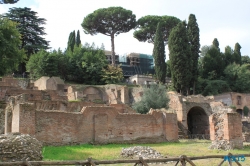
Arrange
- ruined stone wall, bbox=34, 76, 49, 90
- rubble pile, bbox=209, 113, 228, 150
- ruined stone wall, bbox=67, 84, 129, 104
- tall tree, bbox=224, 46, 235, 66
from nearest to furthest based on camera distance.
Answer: rubble pile, bbox=209, 113, 228, 150 < ruined stone wall, bbox=34, 76, 49, 90 < ruined stone wall, bbox=67, 84, 129, 104 < tall tree, bbox=224, 46, 235, 66

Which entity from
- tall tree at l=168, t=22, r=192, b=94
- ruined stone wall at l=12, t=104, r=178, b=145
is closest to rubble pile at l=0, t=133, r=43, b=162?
ruined stone wall at l=12, t=104, r=178, b=145

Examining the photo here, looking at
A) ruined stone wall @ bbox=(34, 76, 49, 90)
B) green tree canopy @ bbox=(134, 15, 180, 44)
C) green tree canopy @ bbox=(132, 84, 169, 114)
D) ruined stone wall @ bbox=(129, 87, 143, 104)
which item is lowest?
green tree canopy @ bbox=(132, 84, 169, 114)

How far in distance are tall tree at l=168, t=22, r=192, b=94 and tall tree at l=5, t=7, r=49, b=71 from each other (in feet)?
60.7

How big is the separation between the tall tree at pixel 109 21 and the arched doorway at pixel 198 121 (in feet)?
69.5

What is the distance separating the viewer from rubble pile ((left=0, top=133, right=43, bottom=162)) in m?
12.1

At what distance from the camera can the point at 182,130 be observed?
3244 cm

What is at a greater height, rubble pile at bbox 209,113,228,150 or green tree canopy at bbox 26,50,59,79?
green tree canopy at bbox 26,50,59,79

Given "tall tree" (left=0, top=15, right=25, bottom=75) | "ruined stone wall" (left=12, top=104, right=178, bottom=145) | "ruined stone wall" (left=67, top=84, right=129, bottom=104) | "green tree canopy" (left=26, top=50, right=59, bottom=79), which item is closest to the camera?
"ruined stone wall" (left=12, top=104, right=178, bottom=145)

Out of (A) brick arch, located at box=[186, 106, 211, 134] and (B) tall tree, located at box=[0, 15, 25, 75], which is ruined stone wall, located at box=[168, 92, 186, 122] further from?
(B) tall tree, located at box=[0, 15, 25, 75]

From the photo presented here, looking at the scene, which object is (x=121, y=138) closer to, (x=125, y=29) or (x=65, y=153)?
(x=65, y=153)

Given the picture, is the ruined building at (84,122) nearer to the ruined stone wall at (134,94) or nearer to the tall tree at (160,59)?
the ruined stone wall at (134,94)

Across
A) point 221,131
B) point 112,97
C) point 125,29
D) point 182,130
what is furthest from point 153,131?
point 125,29

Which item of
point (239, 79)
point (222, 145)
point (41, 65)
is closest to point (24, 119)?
point (222, 145)

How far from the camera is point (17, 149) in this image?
1236 cm
